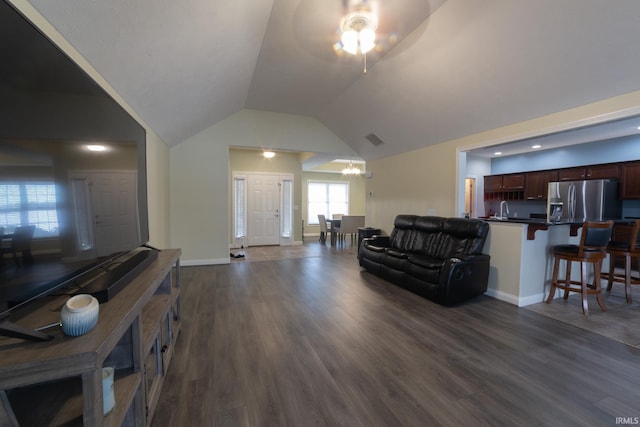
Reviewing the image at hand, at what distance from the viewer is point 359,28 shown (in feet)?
8.08

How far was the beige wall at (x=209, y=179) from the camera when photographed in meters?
4.92

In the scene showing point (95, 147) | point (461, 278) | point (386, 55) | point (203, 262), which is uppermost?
point (386, 55)

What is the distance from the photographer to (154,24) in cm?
179

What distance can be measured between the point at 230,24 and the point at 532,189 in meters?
7.15

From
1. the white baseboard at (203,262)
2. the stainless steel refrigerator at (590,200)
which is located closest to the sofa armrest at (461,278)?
the stainless steel refrigerator at (590,200)

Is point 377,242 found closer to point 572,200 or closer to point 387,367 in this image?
point 387,367

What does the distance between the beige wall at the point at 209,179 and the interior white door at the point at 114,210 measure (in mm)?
3045

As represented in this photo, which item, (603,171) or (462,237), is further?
(603,171)

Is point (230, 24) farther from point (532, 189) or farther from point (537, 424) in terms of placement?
point (532, 189)

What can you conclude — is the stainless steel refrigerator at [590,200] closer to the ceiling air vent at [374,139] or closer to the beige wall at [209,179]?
the ceiling air vent at [374,139]

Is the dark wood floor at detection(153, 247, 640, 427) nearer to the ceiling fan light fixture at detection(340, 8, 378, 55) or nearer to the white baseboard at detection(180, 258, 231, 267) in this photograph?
the white baseboard at detection(180, 258, 231, 267)

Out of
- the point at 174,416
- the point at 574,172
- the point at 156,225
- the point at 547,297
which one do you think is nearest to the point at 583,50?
the point at 547,297

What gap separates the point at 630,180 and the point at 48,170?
7.94m

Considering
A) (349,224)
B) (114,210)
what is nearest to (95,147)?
(114,210)
